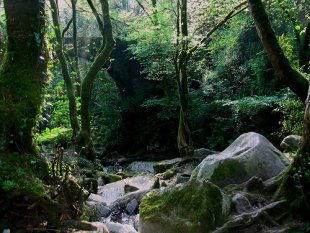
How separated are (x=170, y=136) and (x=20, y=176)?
2101 centimetres

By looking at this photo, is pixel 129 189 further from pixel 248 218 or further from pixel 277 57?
pixel 277 57

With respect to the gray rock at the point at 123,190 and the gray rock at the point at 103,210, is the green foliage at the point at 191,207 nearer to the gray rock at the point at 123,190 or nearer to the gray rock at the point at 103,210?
the gray rock at the point at 103,210

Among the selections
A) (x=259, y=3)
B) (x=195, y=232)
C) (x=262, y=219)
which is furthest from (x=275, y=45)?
(x=195, y=232)

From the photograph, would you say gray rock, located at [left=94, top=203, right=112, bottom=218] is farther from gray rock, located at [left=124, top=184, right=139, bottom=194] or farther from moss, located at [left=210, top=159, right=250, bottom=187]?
moss, located at [left=210, top=159, right=250, bottom=187]

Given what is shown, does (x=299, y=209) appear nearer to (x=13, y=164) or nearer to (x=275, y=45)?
(x=275, y=45)

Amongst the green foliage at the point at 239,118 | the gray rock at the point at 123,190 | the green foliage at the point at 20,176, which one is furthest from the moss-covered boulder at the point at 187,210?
the green foliage at the point at 239,118

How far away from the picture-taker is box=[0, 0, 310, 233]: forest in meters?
3.87

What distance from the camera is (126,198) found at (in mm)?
9836

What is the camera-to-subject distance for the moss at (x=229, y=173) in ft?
23.8

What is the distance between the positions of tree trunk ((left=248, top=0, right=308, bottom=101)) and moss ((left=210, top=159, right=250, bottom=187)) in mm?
1881

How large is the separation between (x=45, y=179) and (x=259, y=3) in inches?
207

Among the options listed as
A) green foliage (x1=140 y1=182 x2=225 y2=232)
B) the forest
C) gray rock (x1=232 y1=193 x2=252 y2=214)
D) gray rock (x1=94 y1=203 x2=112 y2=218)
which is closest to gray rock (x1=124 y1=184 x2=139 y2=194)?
the forest

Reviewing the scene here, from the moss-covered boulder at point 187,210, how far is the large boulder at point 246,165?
1267mm

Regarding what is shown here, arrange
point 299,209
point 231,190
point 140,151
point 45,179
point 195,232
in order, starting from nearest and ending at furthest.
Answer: point 45,179 → point 299,209 → point 195,232 → point 231,190 → point 140,151
